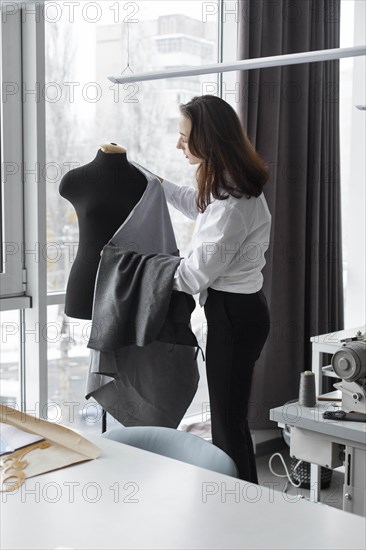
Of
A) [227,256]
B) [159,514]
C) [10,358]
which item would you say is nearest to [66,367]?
[10,358]

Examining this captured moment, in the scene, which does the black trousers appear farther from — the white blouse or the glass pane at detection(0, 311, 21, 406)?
the glass pane at detection(0, 311, 21, 406)

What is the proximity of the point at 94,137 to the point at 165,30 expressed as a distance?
2.05 ft

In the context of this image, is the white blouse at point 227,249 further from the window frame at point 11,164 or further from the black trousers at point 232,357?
the window frame at point 11,164

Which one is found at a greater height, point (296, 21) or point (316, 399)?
point (296, 21)

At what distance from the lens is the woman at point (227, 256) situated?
254 centimetres

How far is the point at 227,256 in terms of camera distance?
99.7 inches

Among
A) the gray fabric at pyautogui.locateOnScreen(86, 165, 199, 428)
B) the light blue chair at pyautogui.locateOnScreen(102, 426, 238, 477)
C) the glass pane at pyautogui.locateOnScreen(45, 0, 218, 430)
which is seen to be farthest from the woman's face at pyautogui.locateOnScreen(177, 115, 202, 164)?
the light blue chair at pyautogui.locateOnScreen(102, 426, 238, 477)

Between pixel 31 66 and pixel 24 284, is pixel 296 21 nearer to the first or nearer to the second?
pixel 31 66

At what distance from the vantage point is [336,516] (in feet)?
4.77

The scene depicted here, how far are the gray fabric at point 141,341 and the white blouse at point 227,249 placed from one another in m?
0.09

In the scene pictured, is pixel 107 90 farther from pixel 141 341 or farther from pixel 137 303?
pixel 141 341

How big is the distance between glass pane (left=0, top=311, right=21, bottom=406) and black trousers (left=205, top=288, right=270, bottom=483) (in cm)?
85

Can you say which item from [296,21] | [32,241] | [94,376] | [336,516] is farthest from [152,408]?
[296,21]

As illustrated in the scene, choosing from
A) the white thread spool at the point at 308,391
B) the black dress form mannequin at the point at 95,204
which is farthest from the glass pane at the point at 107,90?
the white thread spool at the point at 308,391
